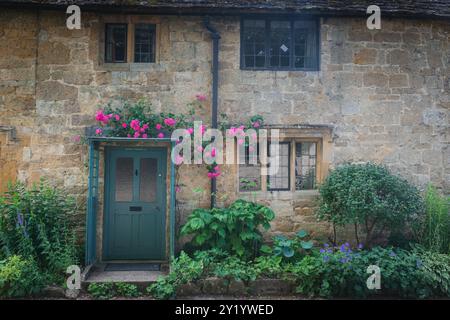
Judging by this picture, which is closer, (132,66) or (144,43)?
(132,66)

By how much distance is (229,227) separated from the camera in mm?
6766

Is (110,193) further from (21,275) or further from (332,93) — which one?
(332,93)

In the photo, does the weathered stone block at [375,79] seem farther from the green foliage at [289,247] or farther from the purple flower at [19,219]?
the purple flower at [19,219]

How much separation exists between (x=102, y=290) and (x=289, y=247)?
3325 mm

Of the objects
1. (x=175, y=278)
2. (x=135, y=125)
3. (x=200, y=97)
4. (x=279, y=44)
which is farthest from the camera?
(x=279, y=44)

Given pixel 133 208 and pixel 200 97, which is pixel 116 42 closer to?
pixel 200 97

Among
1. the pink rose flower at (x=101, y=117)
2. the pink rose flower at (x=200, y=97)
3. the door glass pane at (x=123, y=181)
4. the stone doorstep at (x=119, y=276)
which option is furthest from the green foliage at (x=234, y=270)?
the pink rose flower at (x=101, y=117)

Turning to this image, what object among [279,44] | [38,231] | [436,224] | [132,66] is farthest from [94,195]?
[436,224]

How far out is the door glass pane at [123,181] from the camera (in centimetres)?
764

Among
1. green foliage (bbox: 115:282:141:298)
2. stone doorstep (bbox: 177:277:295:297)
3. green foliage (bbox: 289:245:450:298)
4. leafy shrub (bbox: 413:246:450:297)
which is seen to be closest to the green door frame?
stone doorstep (bbox: 177:277:295:297)

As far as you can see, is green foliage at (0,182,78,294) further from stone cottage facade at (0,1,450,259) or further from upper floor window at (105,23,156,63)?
upper floor window at (105,23,156,63)

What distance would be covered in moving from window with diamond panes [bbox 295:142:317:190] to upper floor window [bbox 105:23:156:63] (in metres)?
3.66

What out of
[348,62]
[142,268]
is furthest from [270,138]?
[142,268]

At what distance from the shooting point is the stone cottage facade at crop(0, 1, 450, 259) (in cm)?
751
